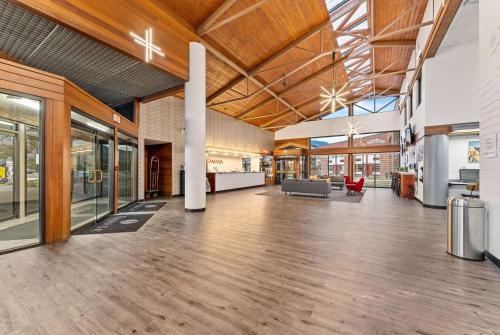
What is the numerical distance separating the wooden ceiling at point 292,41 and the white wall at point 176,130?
3.31ft

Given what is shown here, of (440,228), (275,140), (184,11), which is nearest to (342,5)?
(184,11)

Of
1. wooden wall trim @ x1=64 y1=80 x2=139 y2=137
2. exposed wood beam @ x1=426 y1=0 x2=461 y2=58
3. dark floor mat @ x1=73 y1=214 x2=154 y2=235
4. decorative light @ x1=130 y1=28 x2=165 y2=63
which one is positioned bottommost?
dark floor mat @ x1=73 y1=214 x2=154 y2=235

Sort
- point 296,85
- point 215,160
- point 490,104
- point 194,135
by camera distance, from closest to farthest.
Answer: point 490,104 < point 194,135 < point 296,85 < point 215,160

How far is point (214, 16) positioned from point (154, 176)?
657 centimetres

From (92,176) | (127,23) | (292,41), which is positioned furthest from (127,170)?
(292,41)

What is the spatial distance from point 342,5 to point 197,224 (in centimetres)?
764

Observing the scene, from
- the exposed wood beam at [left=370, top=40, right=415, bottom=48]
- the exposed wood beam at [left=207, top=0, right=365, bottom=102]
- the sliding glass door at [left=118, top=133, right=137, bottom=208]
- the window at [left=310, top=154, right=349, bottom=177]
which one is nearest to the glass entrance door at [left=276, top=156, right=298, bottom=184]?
the window at [left=310, top=154, right=349, bottom=177]

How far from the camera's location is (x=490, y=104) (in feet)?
9.21

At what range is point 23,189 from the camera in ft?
15.1

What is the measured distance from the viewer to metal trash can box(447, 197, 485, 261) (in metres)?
2.80

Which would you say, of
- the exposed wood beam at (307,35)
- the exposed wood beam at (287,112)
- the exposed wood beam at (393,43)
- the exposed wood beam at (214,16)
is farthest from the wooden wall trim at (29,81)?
the exposed wood beam at (287,112)

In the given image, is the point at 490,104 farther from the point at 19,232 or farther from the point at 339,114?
the point at 339,114

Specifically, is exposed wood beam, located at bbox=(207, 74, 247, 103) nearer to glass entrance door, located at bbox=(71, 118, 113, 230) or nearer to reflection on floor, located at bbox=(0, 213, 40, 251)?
glass entrance door, located at bbox=(71, 118, 113, 230)

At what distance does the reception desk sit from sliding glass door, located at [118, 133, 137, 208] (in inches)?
148
